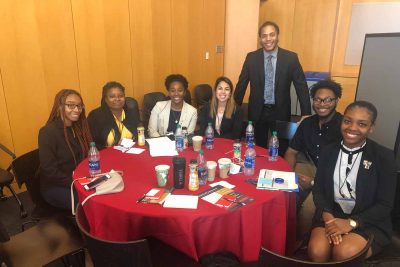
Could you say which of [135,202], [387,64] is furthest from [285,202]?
[387,64]

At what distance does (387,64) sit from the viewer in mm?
3178

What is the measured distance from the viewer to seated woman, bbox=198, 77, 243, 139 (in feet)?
10.8

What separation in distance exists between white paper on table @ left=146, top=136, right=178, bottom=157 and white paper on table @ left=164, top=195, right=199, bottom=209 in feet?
2.42

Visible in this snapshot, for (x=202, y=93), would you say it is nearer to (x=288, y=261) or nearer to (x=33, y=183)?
(x=33, y=183)

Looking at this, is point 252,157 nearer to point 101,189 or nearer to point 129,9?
point 101,189

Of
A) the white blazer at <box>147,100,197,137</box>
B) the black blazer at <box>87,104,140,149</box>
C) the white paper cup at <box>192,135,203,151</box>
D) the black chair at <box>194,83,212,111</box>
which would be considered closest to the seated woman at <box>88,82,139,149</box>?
the black blazer at <box>87,104,140,149</box>

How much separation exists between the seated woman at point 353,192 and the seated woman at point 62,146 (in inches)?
72.0

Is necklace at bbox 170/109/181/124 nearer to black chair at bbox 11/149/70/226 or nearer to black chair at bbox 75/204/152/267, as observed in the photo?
black chair at bbox 11/149/70/226

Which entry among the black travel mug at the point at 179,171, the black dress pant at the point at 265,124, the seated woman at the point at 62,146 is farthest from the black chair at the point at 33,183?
the black dress pant at the point at 265,124

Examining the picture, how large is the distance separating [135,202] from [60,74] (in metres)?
2.61

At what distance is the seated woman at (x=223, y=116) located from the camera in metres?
3.29

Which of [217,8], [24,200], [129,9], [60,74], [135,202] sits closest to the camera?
[135,202]

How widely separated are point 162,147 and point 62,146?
800mm

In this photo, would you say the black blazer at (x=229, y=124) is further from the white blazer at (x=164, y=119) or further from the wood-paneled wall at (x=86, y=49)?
the wood-paneled wall at (x=86, y=49)
